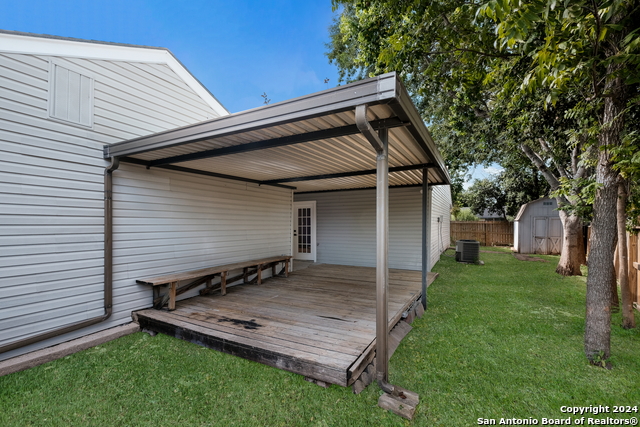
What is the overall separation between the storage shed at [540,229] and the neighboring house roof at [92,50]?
44.8ft

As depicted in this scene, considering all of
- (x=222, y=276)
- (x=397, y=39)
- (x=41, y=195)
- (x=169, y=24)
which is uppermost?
(x=169, y=24)

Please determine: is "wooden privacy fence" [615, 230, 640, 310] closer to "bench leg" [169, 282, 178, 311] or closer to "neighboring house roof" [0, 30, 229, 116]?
"bench leg" [169, 282, 178, 311]

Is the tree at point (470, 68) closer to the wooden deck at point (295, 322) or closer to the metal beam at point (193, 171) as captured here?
the wooden deck at point (295, 322)

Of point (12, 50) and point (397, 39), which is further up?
point (397, 39)

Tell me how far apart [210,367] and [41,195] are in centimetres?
278

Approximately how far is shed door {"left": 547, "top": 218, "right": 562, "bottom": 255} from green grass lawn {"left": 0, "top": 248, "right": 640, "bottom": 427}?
996 centimetres

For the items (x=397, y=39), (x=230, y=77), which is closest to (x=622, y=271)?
(x=397, y=39)

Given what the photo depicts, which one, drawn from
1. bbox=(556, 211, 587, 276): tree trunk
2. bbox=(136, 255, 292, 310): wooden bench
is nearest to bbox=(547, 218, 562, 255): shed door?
bbox=(556, 211, 587, 276): tree trunk

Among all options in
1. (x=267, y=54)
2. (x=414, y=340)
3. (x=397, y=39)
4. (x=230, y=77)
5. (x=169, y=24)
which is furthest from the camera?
(x=230, y=77)

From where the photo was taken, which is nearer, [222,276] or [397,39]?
[397,39]

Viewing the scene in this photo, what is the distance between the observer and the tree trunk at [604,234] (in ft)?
9.95

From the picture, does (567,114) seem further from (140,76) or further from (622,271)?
(140,76)

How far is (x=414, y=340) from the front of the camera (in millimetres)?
3682

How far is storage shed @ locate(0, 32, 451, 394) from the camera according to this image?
8.56 feet
